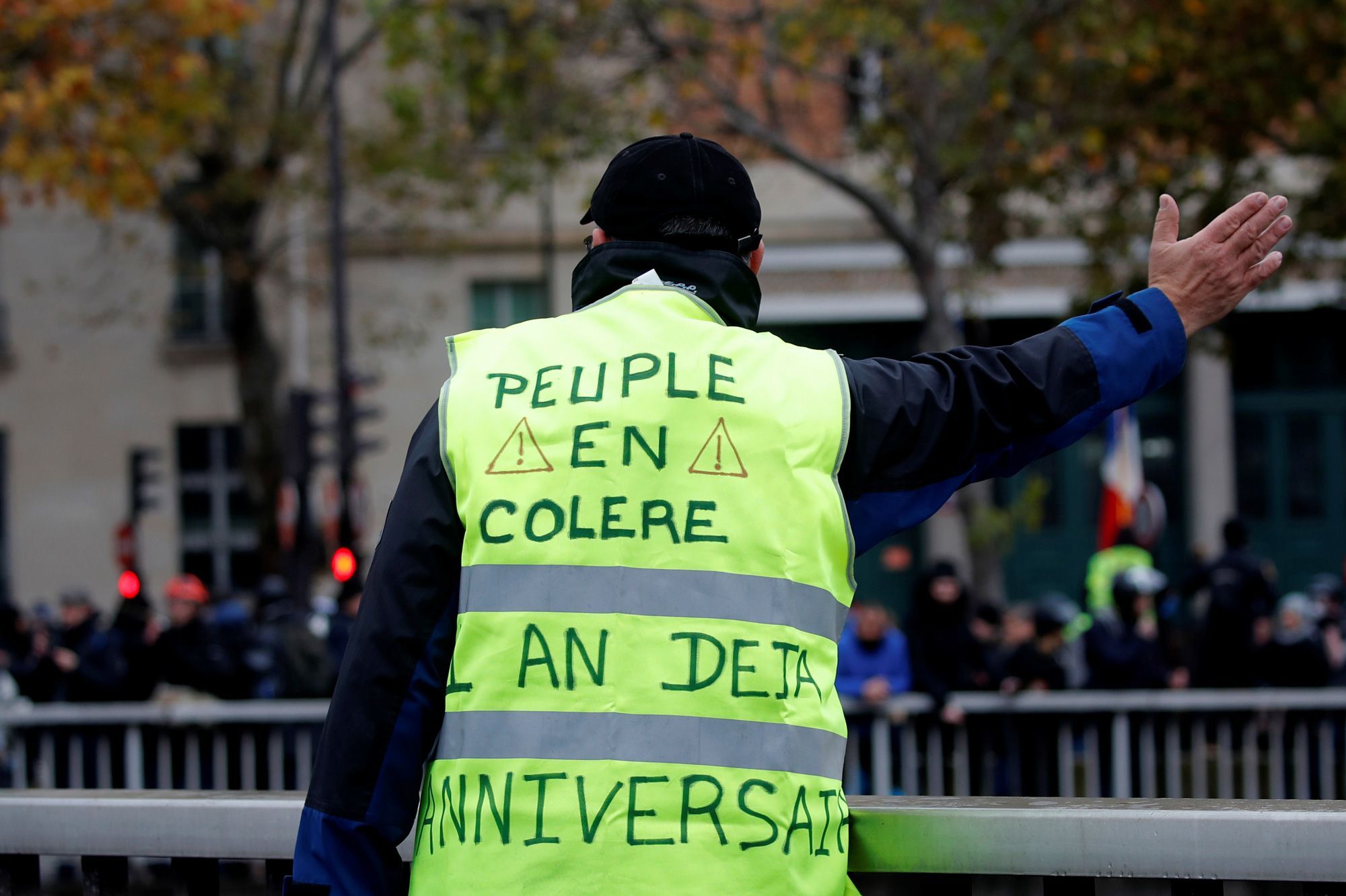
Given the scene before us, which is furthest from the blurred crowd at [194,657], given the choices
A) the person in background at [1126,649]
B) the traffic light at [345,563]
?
the person in background at [1126,649]

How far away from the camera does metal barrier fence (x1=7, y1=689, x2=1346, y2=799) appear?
8.42m

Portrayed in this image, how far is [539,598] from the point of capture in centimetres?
206

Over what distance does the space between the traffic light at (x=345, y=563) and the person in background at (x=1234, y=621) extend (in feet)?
20.4

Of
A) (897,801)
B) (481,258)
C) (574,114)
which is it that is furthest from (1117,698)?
(481,258)

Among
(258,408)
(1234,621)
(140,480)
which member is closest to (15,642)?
(140,480)

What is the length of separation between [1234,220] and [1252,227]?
0.10 feet

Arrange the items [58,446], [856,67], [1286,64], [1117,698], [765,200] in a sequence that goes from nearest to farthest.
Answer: [1117,698]
[1286,64]
[856,67]
[765,200]
[58,446]

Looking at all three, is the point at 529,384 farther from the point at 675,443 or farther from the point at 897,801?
the point at 897,801

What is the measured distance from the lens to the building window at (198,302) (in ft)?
80.3

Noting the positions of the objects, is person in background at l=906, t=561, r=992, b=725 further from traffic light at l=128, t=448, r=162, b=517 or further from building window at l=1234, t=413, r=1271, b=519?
building window at l=1234, t=413, r=1271, b=519

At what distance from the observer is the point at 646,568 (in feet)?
6.73

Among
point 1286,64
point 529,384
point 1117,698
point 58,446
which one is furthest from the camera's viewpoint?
point 58,446

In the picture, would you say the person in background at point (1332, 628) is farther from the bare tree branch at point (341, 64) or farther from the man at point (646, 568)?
the bare tree branch at point (341, 64)

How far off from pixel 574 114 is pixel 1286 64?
5.97 m
